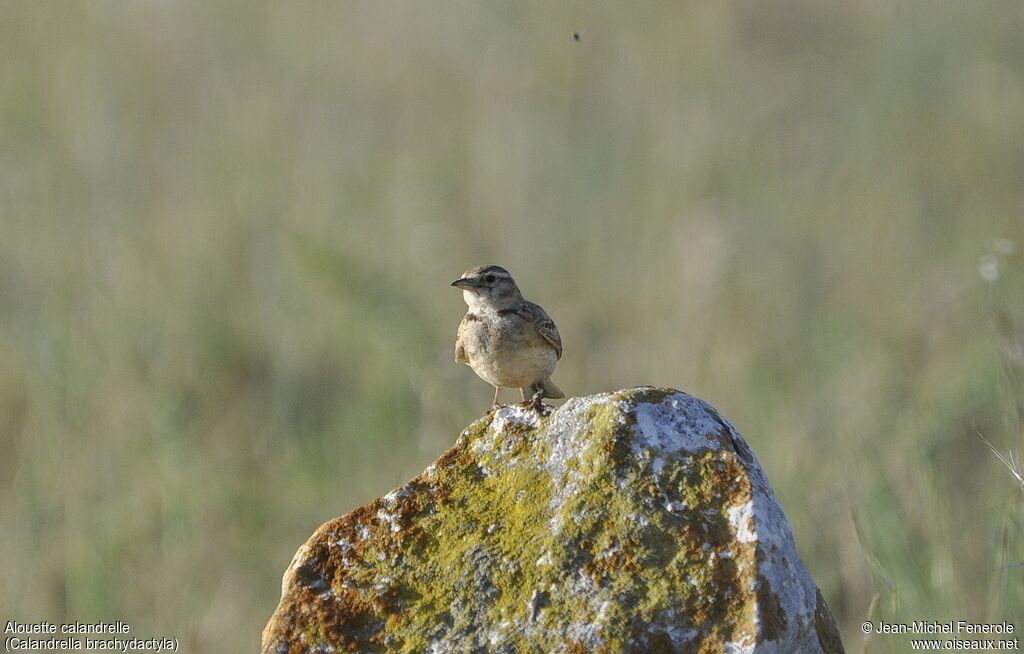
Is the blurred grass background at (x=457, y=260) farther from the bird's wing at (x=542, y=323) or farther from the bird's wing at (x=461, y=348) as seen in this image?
the bird's wing at (x=461, y=348)

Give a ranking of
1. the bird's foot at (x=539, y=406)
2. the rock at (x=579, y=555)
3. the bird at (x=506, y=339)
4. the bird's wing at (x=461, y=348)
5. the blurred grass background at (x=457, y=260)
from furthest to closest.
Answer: the blurred grass background at (x=457, y=260) → the bird's wing at (x=461, y=348) → the bird at (x=506, y=339) → the bird's foot at (x=539, y=406) → the rock at (x=579, y=555)

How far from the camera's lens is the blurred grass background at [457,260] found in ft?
21.5

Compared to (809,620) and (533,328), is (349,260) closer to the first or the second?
(533,328)

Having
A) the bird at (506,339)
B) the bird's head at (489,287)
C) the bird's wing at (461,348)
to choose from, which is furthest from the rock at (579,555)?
the bird's head at (489,287)

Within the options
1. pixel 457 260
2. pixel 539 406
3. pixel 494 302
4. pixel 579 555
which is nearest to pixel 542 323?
pixel 494 302

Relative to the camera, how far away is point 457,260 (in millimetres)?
9344

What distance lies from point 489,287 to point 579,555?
206 cm

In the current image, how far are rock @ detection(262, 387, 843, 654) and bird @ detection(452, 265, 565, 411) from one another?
1.28 meters

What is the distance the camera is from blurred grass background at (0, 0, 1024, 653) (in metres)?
6.54

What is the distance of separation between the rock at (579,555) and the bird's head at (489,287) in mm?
1612

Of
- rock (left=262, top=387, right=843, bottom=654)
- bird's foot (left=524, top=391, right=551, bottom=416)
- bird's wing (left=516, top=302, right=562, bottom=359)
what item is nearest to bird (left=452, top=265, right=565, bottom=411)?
bird's wing (left=516, top=302, right=562, bottom=359)

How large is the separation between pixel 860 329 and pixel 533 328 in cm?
471

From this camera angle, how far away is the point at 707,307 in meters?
8.48

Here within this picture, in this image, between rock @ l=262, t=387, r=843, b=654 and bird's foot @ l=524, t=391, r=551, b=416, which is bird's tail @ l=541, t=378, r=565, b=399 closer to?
bird's foot @ l=524, t=391, r=551, b=416
